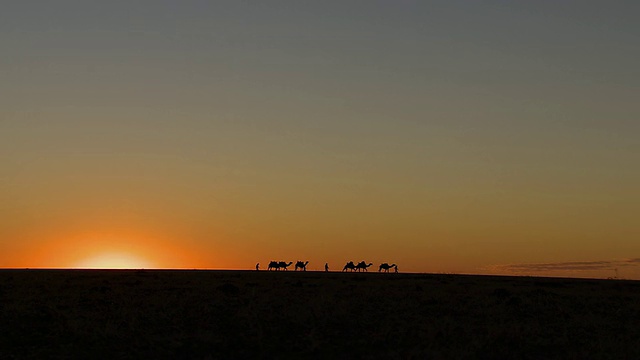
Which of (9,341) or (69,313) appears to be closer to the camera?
(9,341)

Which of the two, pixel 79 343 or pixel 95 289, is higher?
pixel 95 289

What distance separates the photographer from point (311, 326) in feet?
100

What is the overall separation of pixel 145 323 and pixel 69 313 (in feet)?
16.0

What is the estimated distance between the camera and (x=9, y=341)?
2755 centimetres

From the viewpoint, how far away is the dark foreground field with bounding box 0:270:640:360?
26.5 meters

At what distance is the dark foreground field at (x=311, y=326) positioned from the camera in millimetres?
26469

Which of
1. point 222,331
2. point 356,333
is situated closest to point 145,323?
point 222,331

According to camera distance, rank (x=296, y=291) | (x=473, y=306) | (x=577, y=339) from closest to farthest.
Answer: (x=577, y=339) < (x=473, y=306) < (x=296, y=291)

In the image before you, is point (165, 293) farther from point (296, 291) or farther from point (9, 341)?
point (9, 341)

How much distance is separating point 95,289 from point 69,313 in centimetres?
1287

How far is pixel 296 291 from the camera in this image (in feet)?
149

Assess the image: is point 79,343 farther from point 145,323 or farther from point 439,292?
point 439,292

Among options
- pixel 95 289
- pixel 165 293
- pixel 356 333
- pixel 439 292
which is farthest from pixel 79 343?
pixel 439 292

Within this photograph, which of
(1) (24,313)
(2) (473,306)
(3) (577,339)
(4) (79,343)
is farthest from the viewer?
(2) (473,306)
